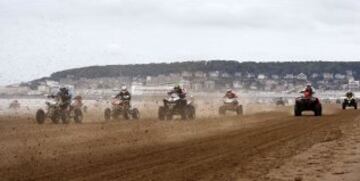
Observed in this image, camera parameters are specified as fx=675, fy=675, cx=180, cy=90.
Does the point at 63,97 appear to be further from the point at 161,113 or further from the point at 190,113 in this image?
the point at 190,113

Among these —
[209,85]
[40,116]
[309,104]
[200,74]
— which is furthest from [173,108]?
[200,74]

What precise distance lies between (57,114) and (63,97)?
3.71 feet

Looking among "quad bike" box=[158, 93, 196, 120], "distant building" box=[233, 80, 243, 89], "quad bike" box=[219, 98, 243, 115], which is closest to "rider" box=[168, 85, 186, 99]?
"quad bike" box=[158, 93, 196, 120]

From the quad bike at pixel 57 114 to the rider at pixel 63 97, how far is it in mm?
131

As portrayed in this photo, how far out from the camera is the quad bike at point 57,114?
95.2ft

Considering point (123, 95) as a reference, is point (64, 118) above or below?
below

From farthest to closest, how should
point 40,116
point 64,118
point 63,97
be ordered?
point 63,97
point 64,118
point 40,116

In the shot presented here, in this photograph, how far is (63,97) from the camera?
30.0 metres

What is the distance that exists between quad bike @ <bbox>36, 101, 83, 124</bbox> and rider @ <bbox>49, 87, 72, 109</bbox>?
0.13 m

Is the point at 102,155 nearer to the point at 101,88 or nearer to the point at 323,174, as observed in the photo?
the point at 323,174

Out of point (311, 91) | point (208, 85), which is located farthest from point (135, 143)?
point (208, 85)

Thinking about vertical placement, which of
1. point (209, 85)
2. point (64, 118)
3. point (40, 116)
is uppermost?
point (209, 85)

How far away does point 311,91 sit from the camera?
3800 cm

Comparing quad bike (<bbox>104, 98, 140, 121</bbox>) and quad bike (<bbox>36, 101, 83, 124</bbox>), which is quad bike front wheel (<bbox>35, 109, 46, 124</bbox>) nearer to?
quad bike (<bbox>36, 101, 83, 124</bbox>)
